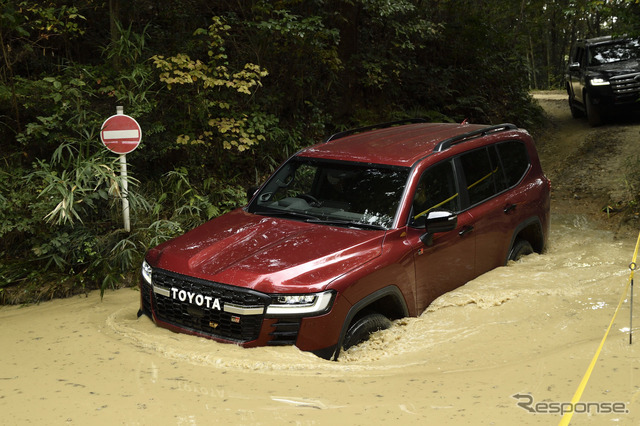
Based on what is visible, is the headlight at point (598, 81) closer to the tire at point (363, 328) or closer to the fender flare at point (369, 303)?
the fender flare at point (369, 303)

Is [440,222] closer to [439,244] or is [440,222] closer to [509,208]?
[439,244]

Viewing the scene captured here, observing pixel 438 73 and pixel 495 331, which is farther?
pixel 438 73

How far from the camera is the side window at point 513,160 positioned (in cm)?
712

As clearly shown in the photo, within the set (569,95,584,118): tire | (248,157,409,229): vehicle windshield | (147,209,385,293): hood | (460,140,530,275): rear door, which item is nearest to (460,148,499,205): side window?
(460,140,530,275): rear door

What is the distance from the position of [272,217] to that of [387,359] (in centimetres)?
163

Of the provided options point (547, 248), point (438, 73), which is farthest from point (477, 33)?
point (547, 248)

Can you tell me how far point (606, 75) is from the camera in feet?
50.1

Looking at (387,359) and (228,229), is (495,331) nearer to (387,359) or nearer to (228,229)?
(387,359)

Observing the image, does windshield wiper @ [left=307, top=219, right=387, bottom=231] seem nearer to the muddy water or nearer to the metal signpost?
the muddy water

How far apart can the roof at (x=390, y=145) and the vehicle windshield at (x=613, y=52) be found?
10066mm

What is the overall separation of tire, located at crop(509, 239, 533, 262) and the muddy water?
770 mm

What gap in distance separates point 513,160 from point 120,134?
439 cm

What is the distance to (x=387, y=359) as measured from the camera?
500 cm

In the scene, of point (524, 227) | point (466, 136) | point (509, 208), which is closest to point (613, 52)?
point (524, 227)
